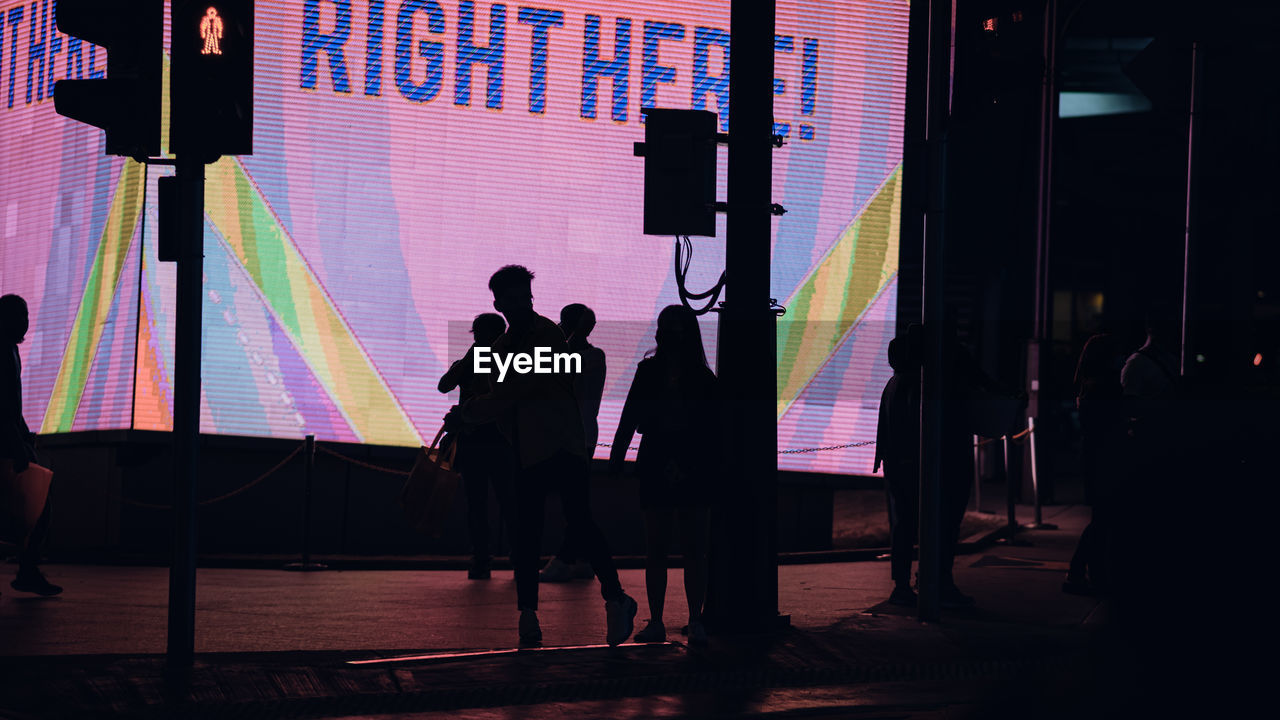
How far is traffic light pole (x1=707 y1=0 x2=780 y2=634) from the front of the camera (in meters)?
8.95

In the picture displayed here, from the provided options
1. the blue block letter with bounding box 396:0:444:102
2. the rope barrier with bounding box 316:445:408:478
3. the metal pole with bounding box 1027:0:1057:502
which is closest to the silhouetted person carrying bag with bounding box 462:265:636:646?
the rope barrier with bounding box 316:445:408:478

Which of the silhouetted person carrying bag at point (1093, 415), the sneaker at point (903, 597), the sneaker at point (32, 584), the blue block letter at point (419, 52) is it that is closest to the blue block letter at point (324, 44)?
the blue block letter at point (419, 52)

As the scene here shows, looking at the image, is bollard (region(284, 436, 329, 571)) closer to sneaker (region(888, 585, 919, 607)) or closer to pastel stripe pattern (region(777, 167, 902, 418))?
pastel stripe pattern (region(777, 167, 902, 418))

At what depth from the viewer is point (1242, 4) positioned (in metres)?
41.2

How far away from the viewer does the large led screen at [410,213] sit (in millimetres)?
13961

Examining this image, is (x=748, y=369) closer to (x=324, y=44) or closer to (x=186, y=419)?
(x=186, y=419)

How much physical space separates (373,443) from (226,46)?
23.9ft

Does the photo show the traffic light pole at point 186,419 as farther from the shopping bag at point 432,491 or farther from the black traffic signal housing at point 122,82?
the shopping bag at point 432,491

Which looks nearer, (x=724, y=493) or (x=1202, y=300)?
(x=724, y=493)

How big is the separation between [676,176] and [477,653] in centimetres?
269

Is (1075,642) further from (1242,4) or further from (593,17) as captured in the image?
(1242,4)

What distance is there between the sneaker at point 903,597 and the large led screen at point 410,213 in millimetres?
4979

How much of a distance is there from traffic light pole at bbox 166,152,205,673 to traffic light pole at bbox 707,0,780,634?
2.84 meters

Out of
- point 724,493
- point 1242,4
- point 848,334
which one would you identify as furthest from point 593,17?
point 1242,4
